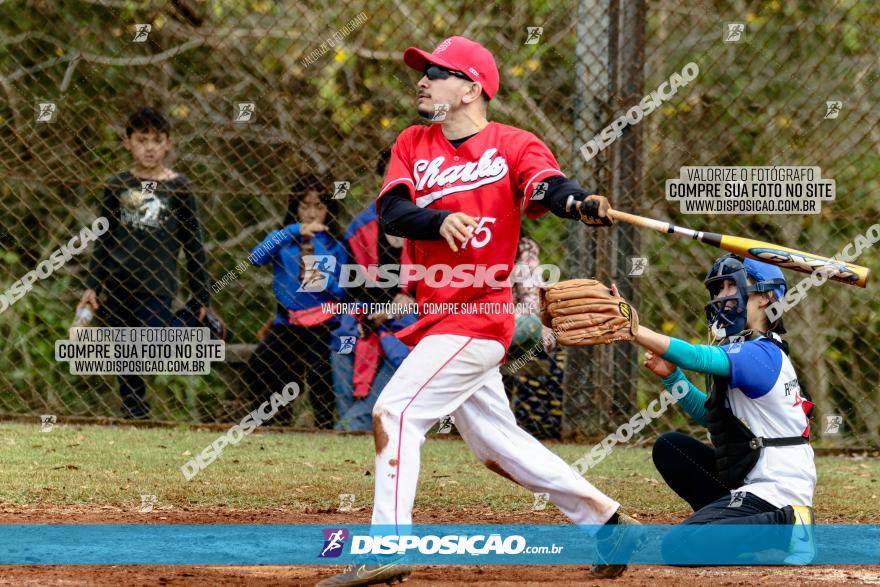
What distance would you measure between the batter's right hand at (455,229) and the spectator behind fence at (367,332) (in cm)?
341

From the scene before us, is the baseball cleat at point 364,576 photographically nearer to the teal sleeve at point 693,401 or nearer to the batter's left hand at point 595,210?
the batter's left hand at point 595,210

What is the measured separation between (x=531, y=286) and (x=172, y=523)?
9.67ft

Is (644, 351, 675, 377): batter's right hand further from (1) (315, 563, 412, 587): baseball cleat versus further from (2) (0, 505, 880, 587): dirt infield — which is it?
(1) (315, 563, 412, 587): baseball cleat

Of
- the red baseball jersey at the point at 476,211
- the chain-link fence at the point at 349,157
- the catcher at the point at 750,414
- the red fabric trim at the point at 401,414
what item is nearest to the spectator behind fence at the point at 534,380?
the chain-link fence at the point at 349,157

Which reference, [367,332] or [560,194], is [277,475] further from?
[560,194]

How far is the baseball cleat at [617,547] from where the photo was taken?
4074 millimetres

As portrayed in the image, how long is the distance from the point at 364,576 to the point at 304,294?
3.74m

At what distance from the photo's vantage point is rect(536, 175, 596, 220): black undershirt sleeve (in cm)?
396

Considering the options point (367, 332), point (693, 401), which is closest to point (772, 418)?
point (693, 401)

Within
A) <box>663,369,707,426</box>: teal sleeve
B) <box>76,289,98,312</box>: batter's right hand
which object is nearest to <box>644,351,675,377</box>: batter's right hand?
<box>663,369,707,426</box>: teal sleeve

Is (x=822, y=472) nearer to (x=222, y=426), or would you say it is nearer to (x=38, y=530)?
(x=222, y=426)

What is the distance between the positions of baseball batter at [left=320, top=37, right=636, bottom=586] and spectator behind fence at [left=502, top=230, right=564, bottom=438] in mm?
3134

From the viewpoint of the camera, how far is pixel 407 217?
158 inches

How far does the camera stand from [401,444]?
388cm
